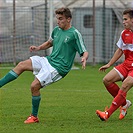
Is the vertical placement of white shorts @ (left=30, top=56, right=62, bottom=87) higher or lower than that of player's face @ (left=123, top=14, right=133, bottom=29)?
lower

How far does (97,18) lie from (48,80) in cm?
1714

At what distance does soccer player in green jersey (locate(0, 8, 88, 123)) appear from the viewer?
9.64 meters

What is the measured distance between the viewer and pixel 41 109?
37.4ft

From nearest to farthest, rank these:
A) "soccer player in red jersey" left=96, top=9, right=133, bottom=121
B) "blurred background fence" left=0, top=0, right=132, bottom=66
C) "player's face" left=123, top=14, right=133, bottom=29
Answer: "soccer player in red jersey" left=96, top=9, right=133, bottom=121
"player's face" left=123, top=14, right=133, bottom=29
"blurred background fence" left=0, top=0, right=132, bottom=66

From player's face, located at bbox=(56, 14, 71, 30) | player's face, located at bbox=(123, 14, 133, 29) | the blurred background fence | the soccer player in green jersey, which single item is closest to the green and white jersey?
the soccer player in green jersey

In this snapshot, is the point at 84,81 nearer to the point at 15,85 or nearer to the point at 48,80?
the point at 15,85

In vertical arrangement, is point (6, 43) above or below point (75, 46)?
below

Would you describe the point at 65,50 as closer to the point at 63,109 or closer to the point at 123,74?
the point at 123,74

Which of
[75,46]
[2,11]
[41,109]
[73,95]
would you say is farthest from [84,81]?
[2,11]

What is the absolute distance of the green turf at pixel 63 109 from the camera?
29.4ft

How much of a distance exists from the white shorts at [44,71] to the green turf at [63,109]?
654mm

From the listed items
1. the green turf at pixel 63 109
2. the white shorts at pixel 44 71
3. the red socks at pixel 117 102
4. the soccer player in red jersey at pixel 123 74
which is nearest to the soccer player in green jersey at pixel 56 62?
the white shorts at pixel 44 71

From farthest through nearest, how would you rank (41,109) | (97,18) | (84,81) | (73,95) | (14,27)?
(97,18)
(14,27)
(84,81)
(73,95)
(41,109)

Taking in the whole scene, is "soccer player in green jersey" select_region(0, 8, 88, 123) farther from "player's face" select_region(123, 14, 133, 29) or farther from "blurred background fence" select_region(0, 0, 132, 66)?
"blurred background fence" select_region(0, 0, 132, 66)
